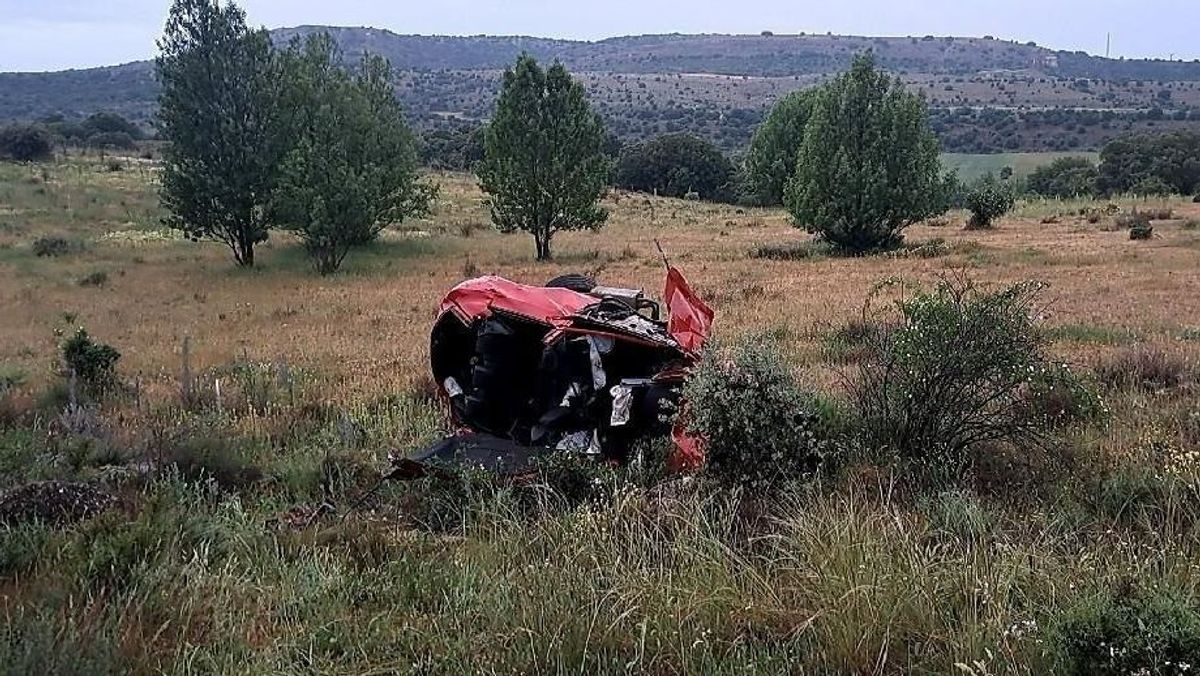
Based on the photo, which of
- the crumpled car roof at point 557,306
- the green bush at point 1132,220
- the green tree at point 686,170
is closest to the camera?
the crumpled car roof at point 557,306

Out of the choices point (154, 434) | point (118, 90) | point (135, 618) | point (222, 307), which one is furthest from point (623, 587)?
point (118, 90)

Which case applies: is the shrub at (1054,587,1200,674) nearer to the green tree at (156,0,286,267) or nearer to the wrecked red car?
the wrecked red car

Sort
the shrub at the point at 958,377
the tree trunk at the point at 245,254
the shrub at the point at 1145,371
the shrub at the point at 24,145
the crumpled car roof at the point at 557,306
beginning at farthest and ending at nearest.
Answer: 1. the shrub at the point at 24,145
2. the tree trunk at the point at 245,254
3. the shrub at the point at 1145,371
4. the crumpled car roof at the point at 557,306
5. the shrub at the point at 958,377

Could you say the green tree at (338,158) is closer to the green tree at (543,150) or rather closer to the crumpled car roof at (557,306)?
the green tree at (543,150)

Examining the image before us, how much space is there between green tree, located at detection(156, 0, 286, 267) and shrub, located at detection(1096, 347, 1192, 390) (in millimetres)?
22744

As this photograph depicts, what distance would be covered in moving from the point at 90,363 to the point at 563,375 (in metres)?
6.40

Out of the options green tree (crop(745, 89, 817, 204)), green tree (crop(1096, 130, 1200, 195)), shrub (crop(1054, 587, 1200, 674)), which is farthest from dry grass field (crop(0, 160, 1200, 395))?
green tree (crop(1096, 130, 1200, 195))

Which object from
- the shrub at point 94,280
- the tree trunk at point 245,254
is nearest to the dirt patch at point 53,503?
the shrub at point 94,280

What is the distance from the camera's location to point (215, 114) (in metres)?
26.0

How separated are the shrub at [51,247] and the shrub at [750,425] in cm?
2731

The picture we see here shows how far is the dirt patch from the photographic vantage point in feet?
15.2

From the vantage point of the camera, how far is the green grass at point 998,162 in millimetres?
→ 64000

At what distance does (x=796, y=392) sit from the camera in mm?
5535

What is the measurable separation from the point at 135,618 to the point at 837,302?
12.8m
